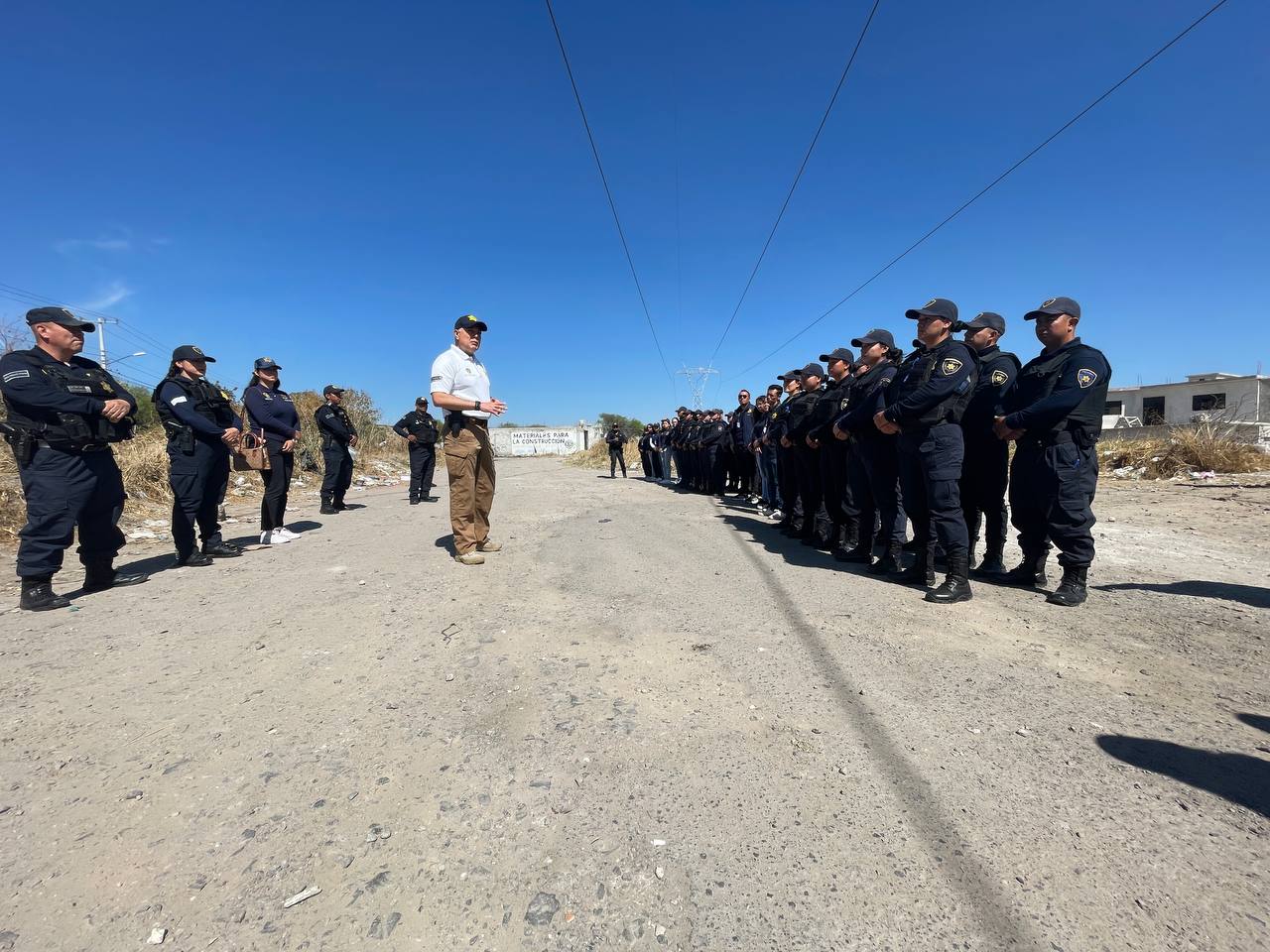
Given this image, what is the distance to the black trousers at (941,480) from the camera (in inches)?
138

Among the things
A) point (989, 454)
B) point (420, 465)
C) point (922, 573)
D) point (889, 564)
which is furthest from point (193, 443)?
→ point (989, 454)

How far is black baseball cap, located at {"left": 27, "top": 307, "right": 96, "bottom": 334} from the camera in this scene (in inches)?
140

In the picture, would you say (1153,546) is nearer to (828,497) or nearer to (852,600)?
(828,497)

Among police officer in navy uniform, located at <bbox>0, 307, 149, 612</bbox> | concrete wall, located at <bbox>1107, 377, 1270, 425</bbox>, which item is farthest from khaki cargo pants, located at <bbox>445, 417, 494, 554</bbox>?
concrete wall, located at <bbox>1107, 377, 1270, 425</bbox>

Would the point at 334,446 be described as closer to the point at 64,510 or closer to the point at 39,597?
the point at 64,510

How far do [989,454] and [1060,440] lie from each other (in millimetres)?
660

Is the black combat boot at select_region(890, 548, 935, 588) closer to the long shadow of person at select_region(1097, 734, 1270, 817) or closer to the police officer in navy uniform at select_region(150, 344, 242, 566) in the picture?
the long shadow of person at select_region(1097, 734, 1270, 817)

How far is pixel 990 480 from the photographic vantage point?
4.12m

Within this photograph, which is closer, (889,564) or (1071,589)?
(1071,589)

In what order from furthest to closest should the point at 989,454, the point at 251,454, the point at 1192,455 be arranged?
the point at 1192,455, the point at 251,454, the point at 989,454

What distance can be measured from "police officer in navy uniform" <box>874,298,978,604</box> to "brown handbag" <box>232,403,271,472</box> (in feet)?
18.8

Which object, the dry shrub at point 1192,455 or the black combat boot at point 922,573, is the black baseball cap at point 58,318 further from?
the dry shrub at point 1192,455

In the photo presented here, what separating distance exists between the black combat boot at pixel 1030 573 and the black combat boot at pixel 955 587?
2.09 ft

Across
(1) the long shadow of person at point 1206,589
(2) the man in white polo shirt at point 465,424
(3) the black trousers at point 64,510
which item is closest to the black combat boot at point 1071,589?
(1) the long shadow of person at point 1206,589
